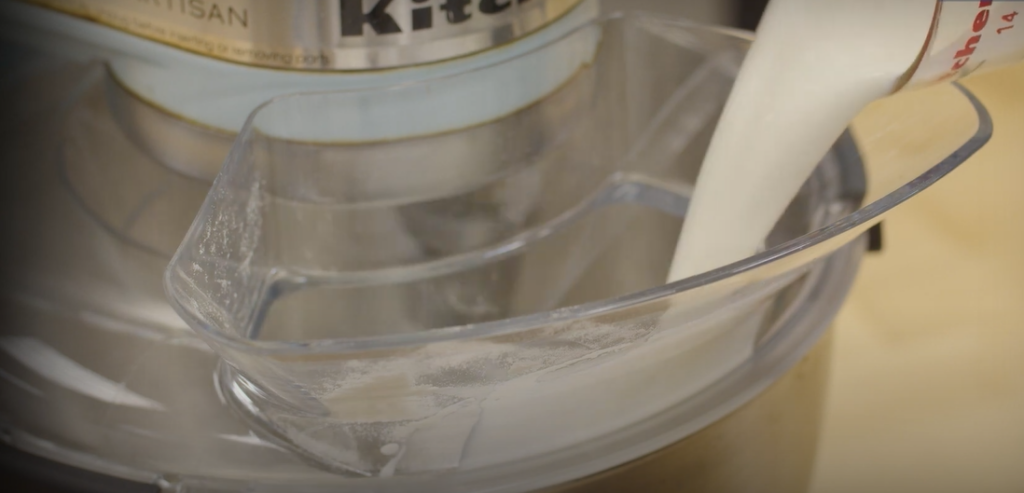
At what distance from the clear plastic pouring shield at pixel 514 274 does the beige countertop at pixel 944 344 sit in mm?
72

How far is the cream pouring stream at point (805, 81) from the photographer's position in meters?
0.30

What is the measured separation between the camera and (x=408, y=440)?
33 cm

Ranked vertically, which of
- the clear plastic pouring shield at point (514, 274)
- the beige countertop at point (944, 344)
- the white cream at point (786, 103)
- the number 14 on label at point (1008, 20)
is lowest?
the beige countertop at point (944, 344)

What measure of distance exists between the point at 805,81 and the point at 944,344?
21 centimetres

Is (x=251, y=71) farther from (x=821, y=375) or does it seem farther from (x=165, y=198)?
(x=821, y=375)

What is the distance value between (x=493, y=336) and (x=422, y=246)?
0.18 metres

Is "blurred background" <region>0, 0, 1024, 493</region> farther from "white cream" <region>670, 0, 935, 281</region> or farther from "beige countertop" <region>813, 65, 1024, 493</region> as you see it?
"white cream" <region>670, 0, 935, 281</region>

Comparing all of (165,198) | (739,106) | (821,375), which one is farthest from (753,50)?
(165,198)

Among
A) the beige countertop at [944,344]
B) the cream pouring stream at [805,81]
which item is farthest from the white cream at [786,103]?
the beige countertop at [944,344]

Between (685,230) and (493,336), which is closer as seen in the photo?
(493,336)

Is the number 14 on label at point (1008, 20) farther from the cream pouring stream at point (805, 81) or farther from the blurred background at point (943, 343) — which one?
the blurred background at point (943, 343)

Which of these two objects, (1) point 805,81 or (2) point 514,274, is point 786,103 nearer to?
(1) point 805,81

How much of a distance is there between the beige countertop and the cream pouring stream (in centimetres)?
11

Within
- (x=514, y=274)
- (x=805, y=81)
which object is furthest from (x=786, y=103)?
(x=514, y=274)
